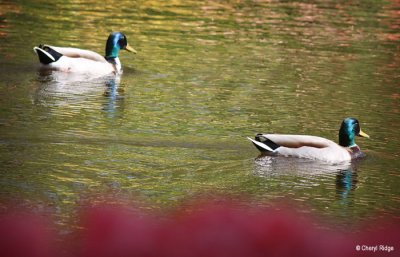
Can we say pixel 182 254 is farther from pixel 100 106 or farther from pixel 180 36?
pixel 180 36

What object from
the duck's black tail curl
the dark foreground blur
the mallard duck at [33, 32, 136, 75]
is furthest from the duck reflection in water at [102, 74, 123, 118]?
the dark foreground blur

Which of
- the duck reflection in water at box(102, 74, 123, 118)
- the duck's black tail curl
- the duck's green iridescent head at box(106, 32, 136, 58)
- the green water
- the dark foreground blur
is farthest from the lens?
the duck's green iridescent head at box(106, 32, 136, 58)

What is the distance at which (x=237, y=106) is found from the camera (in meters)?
14.5

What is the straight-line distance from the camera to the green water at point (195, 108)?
8.66 m

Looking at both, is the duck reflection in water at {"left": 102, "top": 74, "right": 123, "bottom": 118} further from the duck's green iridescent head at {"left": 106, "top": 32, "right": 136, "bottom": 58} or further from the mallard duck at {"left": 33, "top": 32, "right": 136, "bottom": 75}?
the duck's green iridescent head at {"left": 106, "top": 32, "right": 136, "bottom": 58}

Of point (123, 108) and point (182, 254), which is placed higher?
point (182, 254)

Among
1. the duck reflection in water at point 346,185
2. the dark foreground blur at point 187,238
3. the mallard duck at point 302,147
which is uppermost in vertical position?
the dark foreground blur at point 187,238

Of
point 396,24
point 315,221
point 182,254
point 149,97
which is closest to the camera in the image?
point 182,254

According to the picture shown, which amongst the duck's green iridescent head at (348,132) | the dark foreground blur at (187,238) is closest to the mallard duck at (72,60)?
the duck's green iridescent head at (348,132)

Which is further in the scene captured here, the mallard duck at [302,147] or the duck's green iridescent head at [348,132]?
the duck's green iridescent head at [348,132]

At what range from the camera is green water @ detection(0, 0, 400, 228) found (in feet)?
28.4

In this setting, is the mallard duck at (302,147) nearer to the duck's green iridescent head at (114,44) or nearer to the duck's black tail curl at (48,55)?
the duck's black tail curl at (48,55)

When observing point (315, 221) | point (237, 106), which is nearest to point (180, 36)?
point (237, 106)

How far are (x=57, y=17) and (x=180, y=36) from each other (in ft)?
16.3
